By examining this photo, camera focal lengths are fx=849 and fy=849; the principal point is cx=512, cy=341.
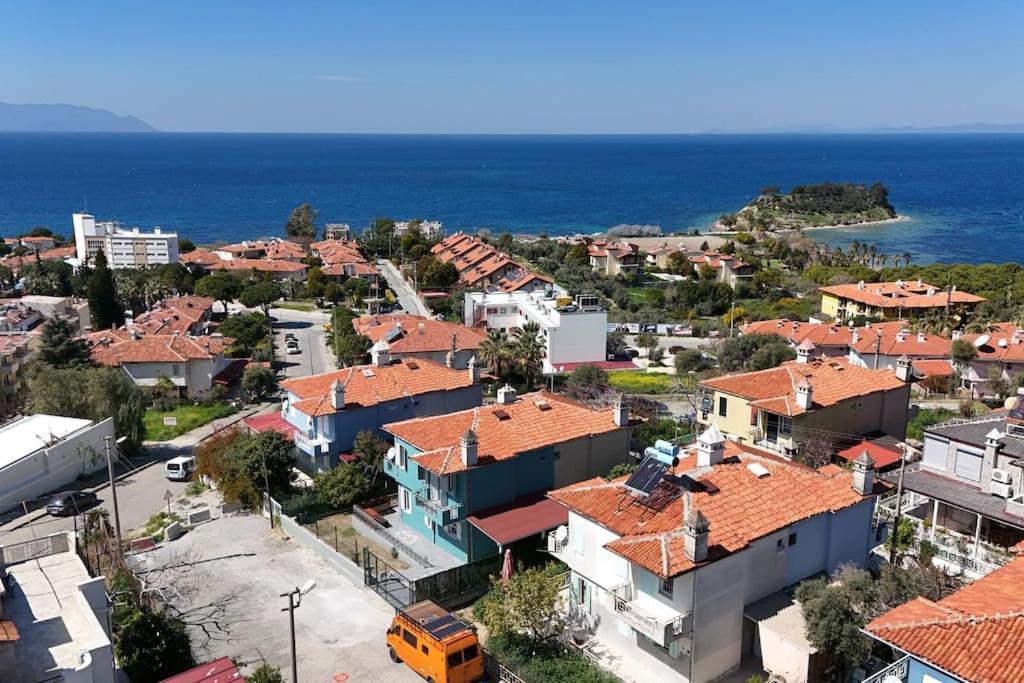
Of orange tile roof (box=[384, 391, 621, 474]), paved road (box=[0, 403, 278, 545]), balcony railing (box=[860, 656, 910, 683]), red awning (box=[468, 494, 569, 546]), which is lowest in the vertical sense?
paved road (box=[0, 403, 278, 545])

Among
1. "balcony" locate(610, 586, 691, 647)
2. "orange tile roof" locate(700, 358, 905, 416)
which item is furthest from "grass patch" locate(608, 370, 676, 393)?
"balcony" locate(610, 586, 691, 647)

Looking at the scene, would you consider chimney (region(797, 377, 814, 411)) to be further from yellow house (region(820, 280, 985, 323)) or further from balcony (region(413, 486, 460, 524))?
yellow house (region(820, 280, 985, 323))

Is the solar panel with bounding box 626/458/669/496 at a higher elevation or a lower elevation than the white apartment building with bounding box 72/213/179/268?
higher

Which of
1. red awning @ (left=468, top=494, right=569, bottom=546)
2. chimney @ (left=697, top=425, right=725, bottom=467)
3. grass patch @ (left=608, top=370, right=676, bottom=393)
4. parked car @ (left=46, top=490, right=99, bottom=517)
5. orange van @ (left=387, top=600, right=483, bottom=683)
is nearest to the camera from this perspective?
orange van @ (left=387, top=600, right=483, bottom=683)

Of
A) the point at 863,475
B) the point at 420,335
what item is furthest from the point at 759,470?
the point at 420,335

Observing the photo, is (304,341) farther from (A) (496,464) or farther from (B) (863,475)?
(B) (863,475)

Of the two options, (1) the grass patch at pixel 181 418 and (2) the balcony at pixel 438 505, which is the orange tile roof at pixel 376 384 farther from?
(1) the grass patch at pixel 181 418
